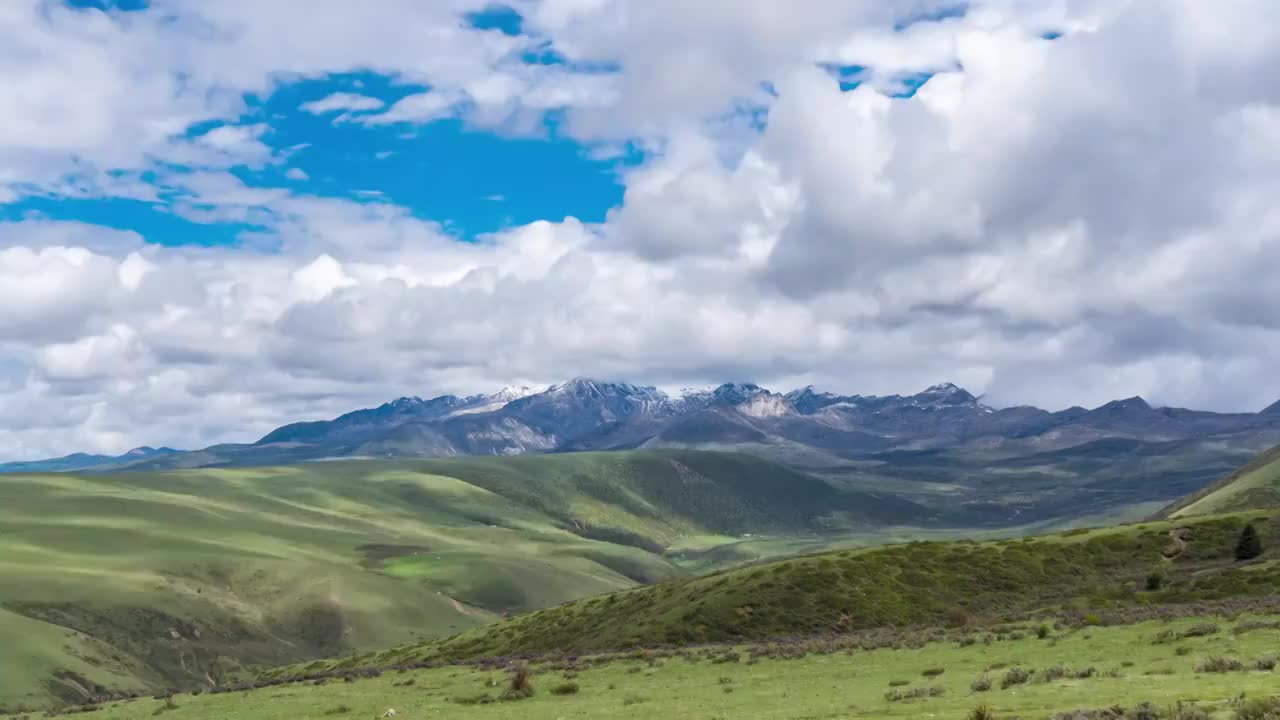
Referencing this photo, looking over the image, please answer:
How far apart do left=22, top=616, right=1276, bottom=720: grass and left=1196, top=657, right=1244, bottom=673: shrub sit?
3.21ft

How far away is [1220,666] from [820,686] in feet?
56.2

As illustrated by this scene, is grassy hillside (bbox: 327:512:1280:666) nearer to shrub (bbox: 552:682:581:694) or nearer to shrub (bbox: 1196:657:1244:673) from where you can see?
shrub (bbox: 552:682:581:694)

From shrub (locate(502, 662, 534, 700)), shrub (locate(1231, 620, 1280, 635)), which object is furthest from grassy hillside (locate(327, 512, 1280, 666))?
shrub (locate(502, 662, 534, 700))

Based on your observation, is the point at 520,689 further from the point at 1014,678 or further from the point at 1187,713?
the point at 1187,713

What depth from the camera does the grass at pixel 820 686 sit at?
30984mm

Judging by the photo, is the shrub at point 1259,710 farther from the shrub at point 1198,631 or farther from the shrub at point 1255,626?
the shrub at point 1198,631

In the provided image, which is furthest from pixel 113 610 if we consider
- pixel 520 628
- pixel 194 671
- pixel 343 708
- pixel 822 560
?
pixel 343 708

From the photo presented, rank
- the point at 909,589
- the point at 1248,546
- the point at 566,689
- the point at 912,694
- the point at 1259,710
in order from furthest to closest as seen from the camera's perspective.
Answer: the point at 909,589
the point at 1248,546
the point at 566,689
the point at 912,694
the point at 1259,710

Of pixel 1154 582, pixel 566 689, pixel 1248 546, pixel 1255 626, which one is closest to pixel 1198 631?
pixel 1255 626

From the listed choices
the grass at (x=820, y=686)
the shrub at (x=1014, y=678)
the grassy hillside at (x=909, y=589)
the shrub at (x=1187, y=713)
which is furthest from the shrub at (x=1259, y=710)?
the grassy hillside at (x=909, y=589)

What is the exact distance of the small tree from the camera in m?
89.1

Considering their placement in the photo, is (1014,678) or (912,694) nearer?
(912,694)

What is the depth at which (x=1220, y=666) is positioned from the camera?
34.4 meters

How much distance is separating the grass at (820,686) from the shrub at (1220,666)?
98 centimetres
